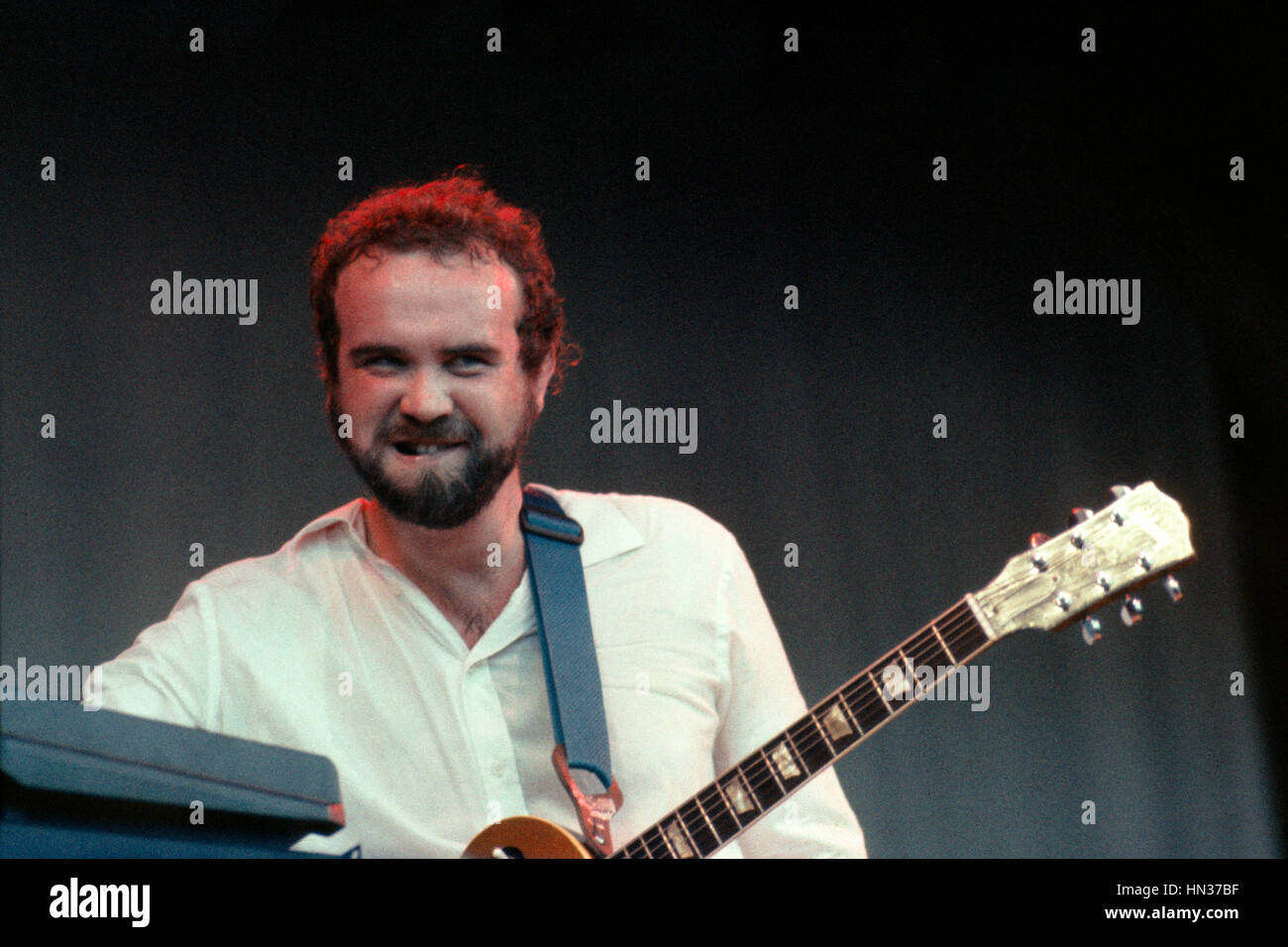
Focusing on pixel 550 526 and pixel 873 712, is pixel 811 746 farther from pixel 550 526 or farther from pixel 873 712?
pixel 550 526

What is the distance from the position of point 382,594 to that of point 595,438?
500 mm

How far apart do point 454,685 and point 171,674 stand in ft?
1.48

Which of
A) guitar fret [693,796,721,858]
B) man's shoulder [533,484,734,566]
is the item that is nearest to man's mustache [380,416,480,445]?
man's shoulder [533,484,734,566]

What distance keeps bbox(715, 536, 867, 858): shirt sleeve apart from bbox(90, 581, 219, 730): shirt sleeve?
34.2 inches

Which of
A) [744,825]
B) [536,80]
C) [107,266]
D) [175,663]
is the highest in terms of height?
[536,80]

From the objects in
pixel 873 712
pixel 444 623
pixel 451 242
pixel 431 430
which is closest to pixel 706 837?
pixel 873 712

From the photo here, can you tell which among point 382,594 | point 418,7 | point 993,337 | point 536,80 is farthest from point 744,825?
point 418,7

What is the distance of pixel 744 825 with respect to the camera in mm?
1972

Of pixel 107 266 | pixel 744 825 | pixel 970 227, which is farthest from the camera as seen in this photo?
pixel 970 227

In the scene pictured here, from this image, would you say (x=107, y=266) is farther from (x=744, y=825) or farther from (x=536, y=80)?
(x=744, y=825)

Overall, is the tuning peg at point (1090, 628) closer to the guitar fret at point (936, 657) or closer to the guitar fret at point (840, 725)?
the guitar fret at point (936, 657)

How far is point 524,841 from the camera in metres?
1.90

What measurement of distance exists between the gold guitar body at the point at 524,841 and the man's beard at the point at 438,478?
1.74 feet

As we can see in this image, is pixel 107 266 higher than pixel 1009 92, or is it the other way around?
pixel 1009 92
